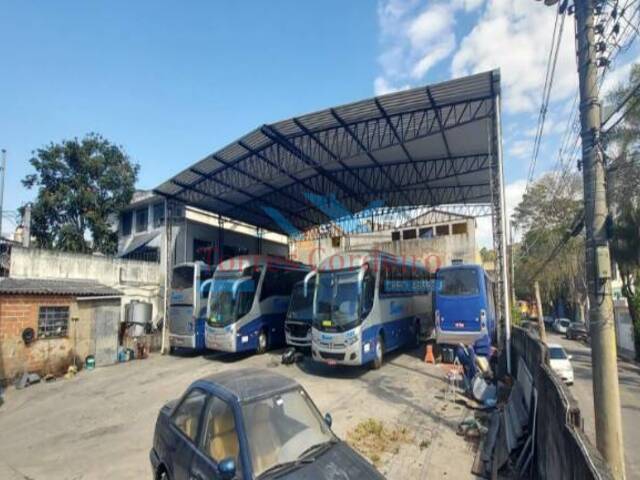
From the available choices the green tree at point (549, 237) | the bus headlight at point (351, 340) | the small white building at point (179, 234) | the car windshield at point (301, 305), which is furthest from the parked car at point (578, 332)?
the bus headlight at point (351, 340)

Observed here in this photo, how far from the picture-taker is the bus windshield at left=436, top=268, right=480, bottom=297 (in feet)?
40.4

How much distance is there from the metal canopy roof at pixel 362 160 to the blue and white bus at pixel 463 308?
9.68 feet

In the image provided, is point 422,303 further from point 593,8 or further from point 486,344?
point 593,8

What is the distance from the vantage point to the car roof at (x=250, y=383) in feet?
12.3

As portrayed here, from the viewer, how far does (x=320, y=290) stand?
451 inches

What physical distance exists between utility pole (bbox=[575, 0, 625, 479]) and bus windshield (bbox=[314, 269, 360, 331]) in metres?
6.34

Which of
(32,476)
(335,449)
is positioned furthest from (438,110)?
(32,476)

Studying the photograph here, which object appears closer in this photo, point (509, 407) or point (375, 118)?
point (509, 407)

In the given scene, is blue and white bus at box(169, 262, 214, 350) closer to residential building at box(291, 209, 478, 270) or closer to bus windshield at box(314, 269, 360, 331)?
bus windshield at box(314, 269, 360, 331)

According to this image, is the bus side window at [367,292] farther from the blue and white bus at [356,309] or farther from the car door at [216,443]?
the car door at [216,443]

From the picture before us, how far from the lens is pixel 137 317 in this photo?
16.7 m

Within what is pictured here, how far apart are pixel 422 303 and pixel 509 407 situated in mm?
9415

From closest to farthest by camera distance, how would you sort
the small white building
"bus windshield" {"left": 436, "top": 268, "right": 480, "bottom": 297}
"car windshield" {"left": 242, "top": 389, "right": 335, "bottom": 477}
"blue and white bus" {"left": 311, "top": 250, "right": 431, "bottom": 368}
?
"car windshield" {"left": 242, "top": 389, "right": 335, "bottom": 477} < "blue and white bus" {"left": 311, "top": 250, "right": 431, "bottom": 368} < "bus windshield" {"left": 436, "top": 268, "right": 480, "bottom": 297} < the small white building

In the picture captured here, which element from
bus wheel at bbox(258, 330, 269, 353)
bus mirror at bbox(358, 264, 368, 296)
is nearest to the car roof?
bus mirror at bbox(358, 264, 368, 296)
